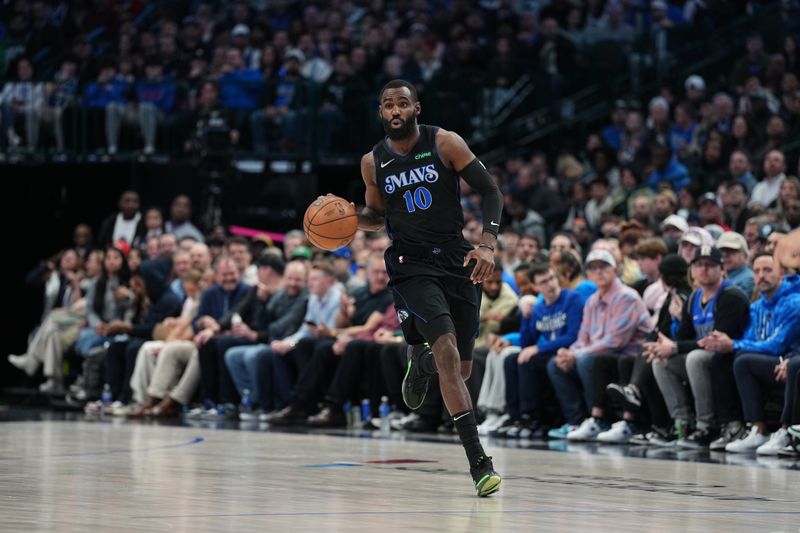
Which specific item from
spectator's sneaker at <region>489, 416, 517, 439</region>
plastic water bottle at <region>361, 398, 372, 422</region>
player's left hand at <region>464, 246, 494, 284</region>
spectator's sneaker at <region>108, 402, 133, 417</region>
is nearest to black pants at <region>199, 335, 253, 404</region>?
spectator's sneaker at <region>108, 402, 133, 417</region>

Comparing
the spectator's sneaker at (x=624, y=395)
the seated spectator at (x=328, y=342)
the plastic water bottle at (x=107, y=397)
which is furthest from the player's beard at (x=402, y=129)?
the plastic water bottle at (x=107, y=397)

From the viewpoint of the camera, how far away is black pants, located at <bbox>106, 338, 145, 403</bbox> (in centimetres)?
1548

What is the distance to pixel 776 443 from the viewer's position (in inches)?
395

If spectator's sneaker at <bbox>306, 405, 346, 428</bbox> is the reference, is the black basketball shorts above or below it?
above

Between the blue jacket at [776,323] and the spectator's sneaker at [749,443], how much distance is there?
62 centimetres

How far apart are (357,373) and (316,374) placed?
1.53ft

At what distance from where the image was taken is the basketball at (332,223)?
793 centimetres

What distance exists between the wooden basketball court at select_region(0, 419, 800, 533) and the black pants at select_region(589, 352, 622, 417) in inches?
39.8

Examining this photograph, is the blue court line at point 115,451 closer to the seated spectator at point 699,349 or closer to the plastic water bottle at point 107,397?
the seated spectator at point 699,349

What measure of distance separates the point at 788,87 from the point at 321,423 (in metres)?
7.02

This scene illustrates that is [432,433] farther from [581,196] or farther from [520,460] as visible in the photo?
[581,196]

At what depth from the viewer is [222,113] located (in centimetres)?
1802

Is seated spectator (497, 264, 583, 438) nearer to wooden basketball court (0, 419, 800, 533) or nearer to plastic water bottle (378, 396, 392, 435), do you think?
plastic water bottle (378, 396, 392, 435)

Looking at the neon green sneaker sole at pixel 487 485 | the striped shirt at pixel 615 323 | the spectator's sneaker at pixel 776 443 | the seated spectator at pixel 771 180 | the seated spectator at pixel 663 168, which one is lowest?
the spectator's sneaker at pixel 776 443
